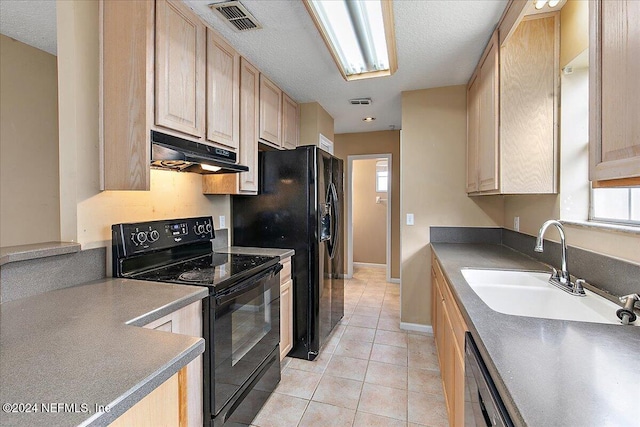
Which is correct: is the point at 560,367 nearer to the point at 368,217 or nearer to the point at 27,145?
the point at 27,145

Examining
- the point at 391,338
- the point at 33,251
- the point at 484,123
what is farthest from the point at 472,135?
the point at 33,251

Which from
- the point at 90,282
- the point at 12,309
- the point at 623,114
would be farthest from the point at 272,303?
the point at 623,114

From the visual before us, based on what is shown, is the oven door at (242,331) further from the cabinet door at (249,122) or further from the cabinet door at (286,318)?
the cabinet door at (249,122)

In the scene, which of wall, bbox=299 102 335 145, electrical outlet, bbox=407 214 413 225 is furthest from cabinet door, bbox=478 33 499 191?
wall, bbox=299 102 335 145

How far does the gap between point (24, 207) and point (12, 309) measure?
148cm

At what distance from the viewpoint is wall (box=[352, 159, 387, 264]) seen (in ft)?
18.9

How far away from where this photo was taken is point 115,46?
1.46 meters

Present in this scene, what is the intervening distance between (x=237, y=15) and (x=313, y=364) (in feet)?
8.33

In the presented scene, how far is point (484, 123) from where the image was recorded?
2168mm

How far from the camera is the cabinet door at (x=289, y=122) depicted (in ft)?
9.70

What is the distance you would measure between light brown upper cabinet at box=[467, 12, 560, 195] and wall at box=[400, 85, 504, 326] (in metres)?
0.91

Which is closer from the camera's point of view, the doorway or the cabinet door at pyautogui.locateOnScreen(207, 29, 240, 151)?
the cabinet door at pyautogui.locateOnScreen(207, 29, 240, 151)

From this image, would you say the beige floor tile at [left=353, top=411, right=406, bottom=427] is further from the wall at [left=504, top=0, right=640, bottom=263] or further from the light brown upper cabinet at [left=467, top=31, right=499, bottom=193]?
the light brown upper cabinet at [left=467, top=31, right=499, bottom=193]

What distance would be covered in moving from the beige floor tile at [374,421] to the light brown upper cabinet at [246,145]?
1.73m
